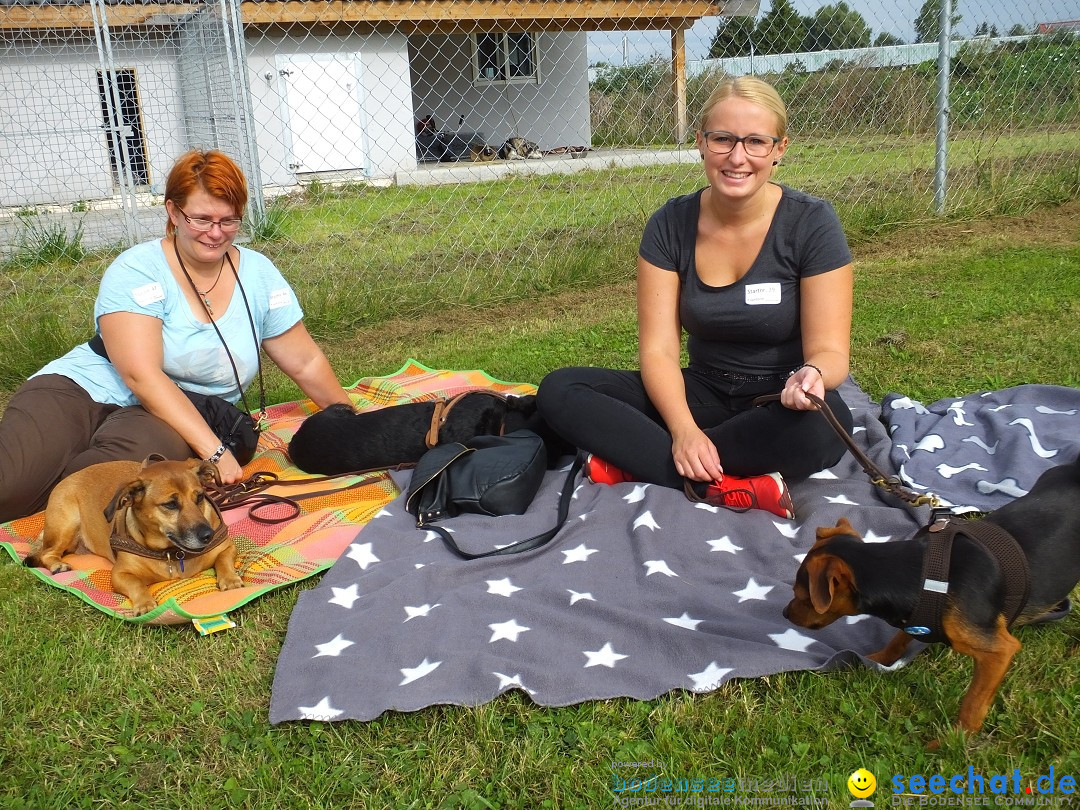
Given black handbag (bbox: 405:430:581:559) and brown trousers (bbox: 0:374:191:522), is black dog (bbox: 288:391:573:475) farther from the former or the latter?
brown trousers (bbox: 0:374:191:522)

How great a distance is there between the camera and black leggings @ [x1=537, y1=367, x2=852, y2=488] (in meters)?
3.44

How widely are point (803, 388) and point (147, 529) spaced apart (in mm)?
2283

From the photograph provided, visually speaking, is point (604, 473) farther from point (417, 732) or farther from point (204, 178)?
point (204, 178)

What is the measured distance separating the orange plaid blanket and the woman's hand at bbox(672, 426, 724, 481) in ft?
4.06

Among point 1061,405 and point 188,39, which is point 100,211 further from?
point 1061,405

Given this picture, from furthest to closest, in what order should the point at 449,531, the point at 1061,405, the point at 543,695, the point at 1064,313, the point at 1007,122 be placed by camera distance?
the point at 1007,122 < the point at 1064,313 < the point at 1061,405 < the point at 449,531 < the point at 543,695

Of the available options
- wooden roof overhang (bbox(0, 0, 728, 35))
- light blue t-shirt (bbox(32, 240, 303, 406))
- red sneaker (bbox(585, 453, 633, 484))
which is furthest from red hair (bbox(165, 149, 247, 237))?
wooden roof overhang (bbox(0, 0, 728, 35))

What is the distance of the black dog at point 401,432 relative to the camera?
13.4 ft

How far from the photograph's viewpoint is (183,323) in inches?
157

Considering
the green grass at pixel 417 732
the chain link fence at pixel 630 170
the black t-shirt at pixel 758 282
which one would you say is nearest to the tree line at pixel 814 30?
the chain link fence at pixel 630 170

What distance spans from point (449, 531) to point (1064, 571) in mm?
2017

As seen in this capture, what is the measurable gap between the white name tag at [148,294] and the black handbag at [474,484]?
1.31 m

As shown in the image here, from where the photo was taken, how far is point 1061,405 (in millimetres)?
4008

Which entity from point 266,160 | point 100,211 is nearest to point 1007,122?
point 100,211
